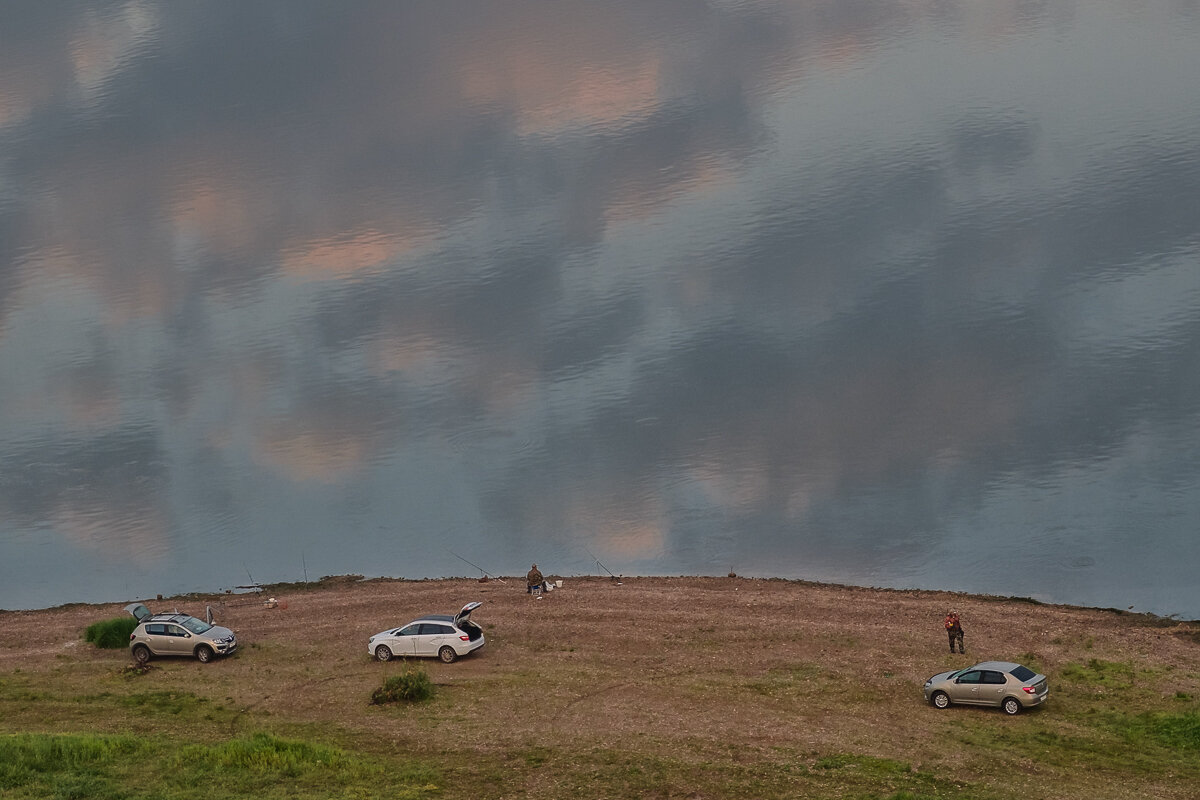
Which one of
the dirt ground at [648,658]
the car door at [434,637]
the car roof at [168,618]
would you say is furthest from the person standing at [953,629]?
the car roof at [168,618]

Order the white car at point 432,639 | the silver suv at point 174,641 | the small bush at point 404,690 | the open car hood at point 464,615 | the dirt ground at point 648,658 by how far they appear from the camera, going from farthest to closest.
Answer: the silver suv at point 174,641 < the open car hood at point 464,615 < the white car at point 432,639 < the small bush at point 404,690 < the dirt ground at point 648,658

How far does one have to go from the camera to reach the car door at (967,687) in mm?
58656

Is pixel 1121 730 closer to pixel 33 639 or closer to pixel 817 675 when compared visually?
pixel 817 675

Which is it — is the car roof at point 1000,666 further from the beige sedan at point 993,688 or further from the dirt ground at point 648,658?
the dirt ground at point 648,658

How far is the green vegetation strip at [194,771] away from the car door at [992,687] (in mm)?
21383

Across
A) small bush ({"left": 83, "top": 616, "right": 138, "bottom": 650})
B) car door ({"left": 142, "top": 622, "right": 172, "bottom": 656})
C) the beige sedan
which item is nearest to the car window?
car door ({"left": 142, "top": 622, "right": 172, "bottom": 656})

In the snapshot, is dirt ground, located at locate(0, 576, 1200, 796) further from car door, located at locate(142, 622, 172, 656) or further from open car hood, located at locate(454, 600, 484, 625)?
open car hood, located at locate(454, 600, 484, 625)

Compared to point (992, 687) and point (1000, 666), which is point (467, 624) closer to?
point (992, 687)

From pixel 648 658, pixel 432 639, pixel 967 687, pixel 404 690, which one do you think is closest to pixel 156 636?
pixel 432 639

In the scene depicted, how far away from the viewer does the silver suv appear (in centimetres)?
6900

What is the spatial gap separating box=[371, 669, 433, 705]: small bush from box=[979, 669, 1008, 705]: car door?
867 inches

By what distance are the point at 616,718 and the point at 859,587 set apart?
23.9m

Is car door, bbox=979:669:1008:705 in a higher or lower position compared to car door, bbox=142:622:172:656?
lower

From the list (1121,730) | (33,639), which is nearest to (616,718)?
(1121,730)
